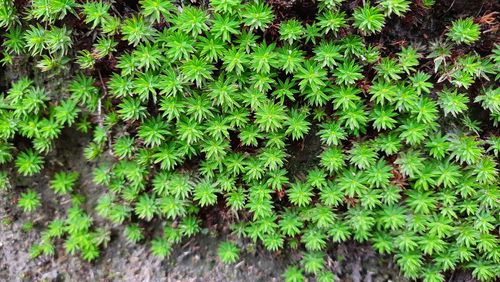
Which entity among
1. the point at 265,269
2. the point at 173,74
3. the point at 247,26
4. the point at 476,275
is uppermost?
the point at 247,26

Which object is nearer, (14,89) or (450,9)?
(450,9)

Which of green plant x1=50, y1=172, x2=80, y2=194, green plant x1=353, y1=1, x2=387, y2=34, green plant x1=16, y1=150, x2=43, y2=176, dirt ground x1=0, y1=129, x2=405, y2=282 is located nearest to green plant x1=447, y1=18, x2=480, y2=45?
green plant x1=353, y1=1, x2=387, y2=34

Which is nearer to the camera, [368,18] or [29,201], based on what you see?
[368,18]

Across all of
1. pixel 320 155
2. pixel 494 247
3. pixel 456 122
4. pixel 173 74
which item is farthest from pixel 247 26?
pixel 494 247

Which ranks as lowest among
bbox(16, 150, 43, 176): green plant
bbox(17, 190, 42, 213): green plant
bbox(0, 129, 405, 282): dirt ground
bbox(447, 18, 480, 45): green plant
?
bbox(0, 129, 405, 282): dirt ground

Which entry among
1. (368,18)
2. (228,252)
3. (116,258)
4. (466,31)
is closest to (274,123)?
(368,18)

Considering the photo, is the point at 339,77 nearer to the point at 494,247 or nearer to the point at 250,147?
the point at 250,147

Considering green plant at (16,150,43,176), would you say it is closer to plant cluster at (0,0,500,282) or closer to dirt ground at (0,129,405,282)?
plant cluster at (0,0,500,282)

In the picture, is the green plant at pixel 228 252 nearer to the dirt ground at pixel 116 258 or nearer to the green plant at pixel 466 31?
the dirt ground at pixel 116 258

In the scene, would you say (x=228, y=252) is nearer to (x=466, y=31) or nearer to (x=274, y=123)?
(x=274, y=123)
